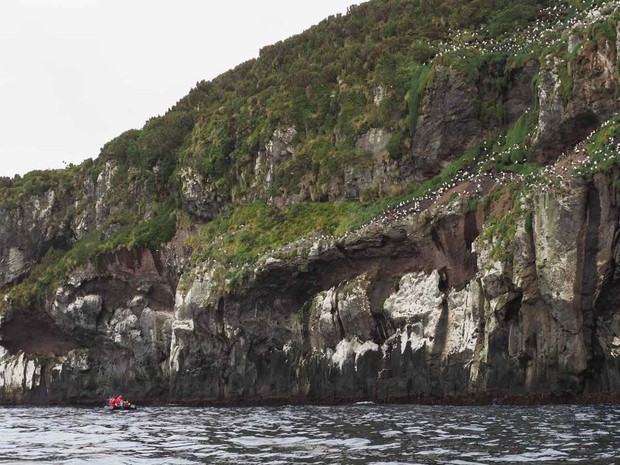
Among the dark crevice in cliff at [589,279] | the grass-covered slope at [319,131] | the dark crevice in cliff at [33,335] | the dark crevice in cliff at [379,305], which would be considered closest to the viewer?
the dark crevice in cliff at [589,279]

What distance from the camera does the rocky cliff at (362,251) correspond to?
147 feet

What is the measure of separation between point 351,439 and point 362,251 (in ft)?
103

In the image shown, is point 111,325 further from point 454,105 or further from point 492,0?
point 492,0

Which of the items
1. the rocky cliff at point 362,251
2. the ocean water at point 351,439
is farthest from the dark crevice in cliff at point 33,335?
the ocean water at point 351,439

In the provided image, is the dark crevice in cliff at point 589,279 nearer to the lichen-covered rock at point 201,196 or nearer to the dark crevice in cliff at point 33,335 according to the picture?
the lichen-covered rock at point 201,196

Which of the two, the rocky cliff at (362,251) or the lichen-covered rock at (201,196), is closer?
the rocky cliff at (362,251)

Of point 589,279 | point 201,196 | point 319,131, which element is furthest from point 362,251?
point 201,196

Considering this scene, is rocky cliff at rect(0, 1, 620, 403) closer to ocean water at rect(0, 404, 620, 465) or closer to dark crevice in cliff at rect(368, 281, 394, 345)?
dark crevice in cliff at rect(368, 281, 394, 345)

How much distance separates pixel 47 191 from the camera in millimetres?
99875

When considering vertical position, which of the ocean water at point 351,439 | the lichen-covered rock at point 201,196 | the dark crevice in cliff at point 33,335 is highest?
the lichen-covered rock at point 201,196

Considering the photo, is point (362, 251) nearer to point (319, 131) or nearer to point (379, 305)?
point (379, 305)

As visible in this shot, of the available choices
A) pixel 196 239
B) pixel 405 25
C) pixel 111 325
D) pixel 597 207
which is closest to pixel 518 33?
pixel 405 25

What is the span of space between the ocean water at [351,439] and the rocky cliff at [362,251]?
25.8ft

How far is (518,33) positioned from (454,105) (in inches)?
375
